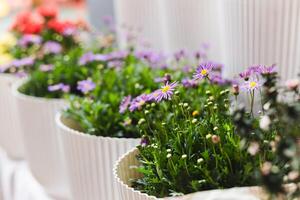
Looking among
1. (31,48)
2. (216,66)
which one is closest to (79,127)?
(216,66)

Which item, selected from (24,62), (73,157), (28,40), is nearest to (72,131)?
(73,157)

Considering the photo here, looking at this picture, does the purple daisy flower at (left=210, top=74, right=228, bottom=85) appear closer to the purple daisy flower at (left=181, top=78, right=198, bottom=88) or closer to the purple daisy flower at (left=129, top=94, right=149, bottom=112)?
the purple daisy flower at (left=181, top=78, right=198, bottom=88)

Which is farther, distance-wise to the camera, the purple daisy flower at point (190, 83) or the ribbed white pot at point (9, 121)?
the ribbed white pot at point (9, 121)

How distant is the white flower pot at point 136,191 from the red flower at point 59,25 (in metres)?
0.80

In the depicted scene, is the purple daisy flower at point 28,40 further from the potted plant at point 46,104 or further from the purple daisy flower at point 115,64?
the purple daisy flower at point 115,64

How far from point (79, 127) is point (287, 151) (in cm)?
59

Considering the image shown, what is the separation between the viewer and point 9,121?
1.40 meters

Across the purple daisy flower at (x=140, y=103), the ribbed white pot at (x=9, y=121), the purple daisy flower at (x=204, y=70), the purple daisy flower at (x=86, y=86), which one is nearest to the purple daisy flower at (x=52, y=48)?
the ribbed white pot at (x=9, y=121)

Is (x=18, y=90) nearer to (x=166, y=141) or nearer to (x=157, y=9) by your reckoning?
(x=157, y=9)

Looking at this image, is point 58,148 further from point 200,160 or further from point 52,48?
point 200,160

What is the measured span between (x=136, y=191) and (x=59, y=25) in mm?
948

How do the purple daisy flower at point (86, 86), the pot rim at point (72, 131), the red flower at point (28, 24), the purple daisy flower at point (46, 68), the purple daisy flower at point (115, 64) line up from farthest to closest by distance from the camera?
the red flower at point (28, 24), the purple daisy flower at point (46, 68), the purple daisy flower at point (115, 64), the purple daisy flower at point (86, 86), the pot rim at point (72, 131)

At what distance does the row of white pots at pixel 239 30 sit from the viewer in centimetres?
92

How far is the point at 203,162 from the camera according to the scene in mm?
675
